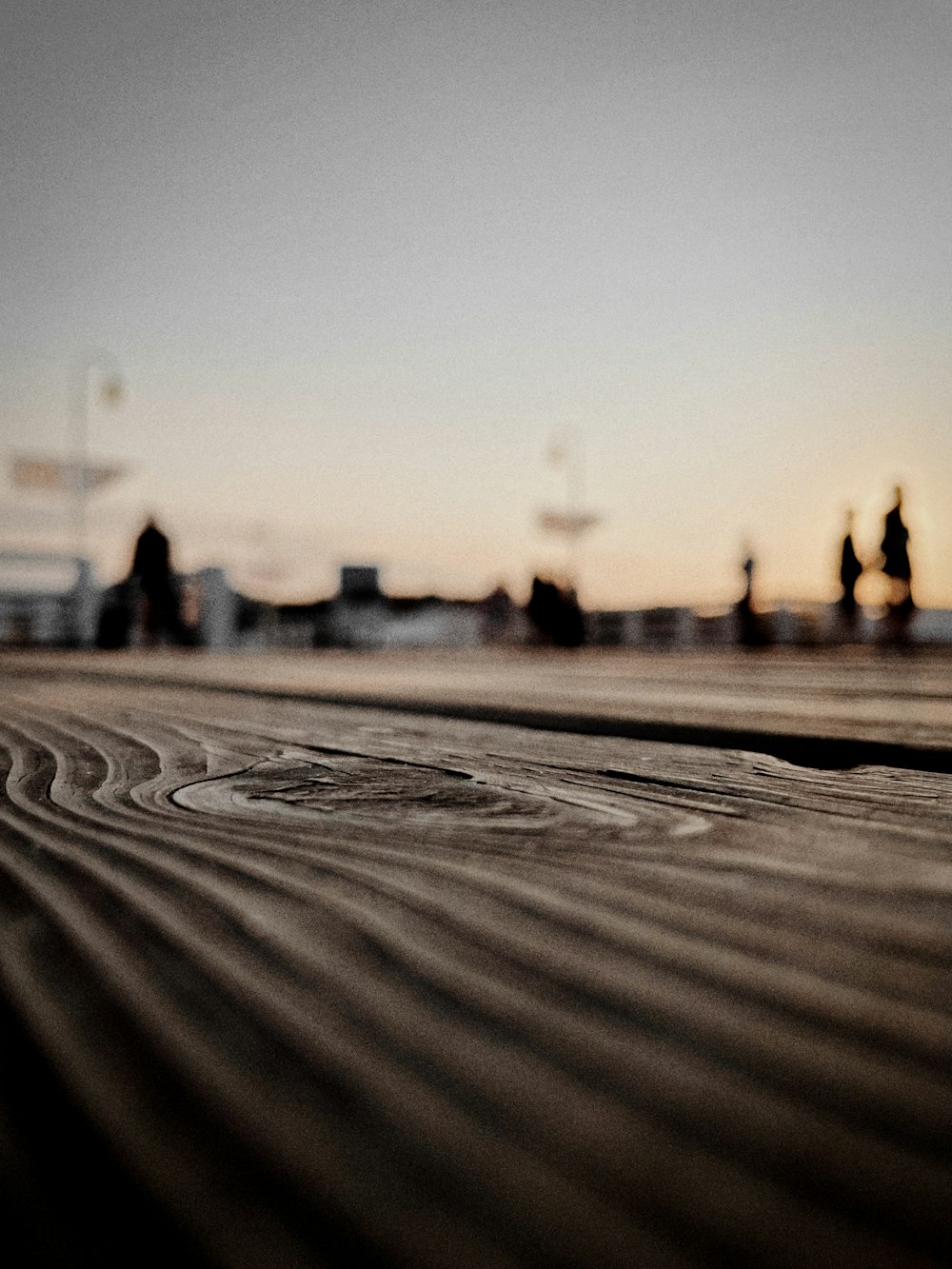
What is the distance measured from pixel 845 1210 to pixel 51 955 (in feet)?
2.21

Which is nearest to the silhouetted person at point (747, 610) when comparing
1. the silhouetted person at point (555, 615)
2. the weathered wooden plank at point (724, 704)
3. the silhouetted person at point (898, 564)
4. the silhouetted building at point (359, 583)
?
the silhouetted person at point (898, 564)

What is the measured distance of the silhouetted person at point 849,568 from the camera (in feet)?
57.6

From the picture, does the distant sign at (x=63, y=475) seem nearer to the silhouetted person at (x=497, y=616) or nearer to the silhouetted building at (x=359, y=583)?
the silhouetted building at (x=359, y=583)

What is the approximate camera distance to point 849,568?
17641mm

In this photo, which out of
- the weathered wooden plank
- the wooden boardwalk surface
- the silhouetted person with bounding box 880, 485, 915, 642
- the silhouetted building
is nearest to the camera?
the wooden boardwalk surface

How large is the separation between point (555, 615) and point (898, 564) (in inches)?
279

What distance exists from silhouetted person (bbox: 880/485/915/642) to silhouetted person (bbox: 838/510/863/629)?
3.92m

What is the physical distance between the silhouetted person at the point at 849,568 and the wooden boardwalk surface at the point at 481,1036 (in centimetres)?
1795

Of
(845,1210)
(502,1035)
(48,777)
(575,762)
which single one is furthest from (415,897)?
(48,777)

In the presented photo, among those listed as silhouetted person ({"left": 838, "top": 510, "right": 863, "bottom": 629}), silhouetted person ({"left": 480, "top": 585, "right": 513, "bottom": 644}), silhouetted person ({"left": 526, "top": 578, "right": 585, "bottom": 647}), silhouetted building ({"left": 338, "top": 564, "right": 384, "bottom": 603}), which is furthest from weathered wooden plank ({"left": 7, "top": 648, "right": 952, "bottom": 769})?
silhouetted person ({"left": 480, "top": 585, "right": 513, "bottom": 644})

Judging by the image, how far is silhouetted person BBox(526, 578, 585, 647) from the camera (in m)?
16.5

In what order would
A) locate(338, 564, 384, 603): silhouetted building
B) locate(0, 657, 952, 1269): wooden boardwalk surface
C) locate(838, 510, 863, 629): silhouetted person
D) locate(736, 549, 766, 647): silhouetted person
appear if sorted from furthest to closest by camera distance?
locate(338, 564, 384, 603): silhouetted building → locate(838, 510, 863, 629): silhouetted person → locate(736, 549, 766, 647): silhouetted person → locate(0, 657, 952, 1269): wooden boardwalk surface

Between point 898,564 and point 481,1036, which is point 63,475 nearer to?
point 898,564

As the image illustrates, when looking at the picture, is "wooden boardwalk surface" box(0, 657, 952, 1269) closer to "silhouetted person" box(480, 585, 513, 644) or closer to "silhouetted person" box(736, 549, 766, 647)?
Result: "silhouetted person" box(736, 549, 766, 647)
